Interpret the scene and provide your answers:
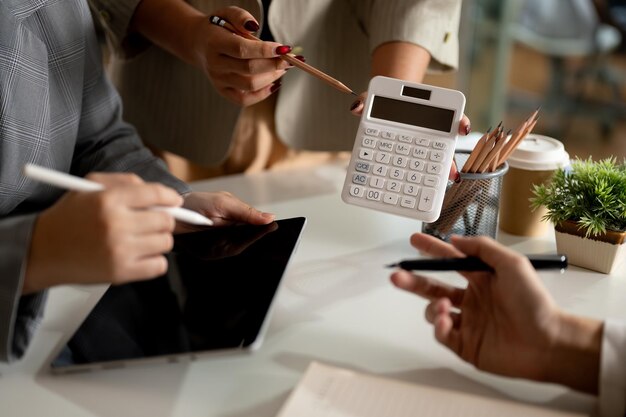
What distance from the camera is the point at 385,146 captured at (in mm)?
817

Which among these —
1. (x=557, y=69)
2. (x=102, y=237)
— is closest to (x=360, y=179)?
(x=102, y=237)

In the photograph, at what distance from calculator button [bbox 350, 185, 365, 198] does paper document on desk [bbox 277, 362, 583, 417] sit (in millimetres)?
250

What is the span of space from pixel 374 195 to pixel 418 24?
13.0 inches

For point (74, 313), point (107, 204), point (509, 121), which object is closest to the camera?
point (107, 204)

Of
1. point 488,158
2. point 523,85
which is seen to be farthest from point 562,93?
point 488,158

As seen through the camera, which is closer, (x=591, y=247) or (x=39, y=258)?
(x=39, y=258)

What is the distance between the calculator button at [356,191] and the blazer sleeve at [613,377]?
31cm

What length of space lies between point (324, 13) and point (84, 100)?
0.39 metres

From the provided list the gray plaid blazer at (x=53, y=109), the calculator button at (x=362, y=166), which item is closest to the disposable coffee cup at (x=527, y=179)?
the calculator button at (x=362, y=166)

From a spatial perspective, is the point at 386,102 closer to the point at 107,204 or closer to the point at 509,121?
the point at 107,204

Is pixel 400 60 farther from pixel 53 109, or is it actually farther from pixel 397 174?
pixel 53 109

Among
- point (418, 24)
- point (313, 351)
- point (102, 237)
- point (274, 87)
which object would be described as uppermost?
point (418, 24)

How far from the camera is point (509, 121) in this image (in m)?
3.14

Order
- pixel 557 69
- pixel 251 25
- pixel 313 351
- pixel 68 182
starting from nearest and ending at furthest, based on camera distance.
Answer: pixel 68 182
pixel 313 351
pixel 251 25
pixel 557 69
